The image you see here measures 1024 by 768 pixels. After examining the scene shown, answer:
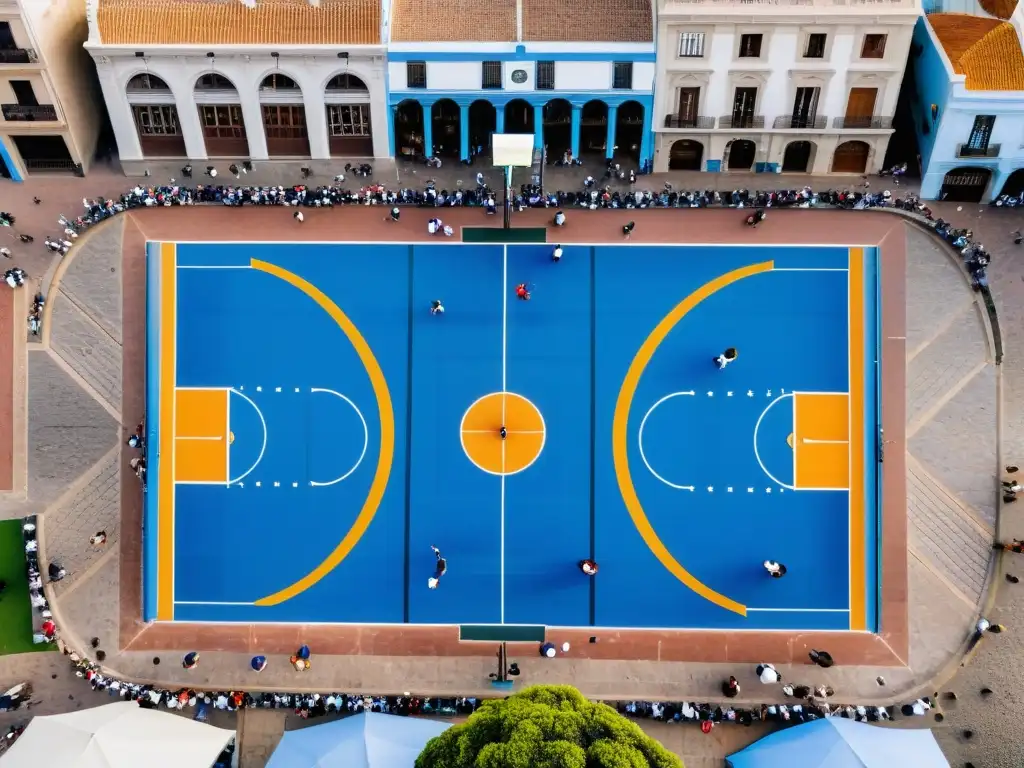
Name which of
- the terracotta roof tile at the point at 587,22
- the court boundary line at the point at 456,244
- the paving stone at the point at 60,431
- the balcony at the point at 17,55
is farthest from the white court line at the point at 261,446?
the terracotta roof tile at the point at 587,22

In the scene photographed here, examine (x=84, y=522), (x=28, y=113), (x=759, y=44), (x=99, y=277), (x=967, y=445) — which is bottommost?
(x=84, y=522)

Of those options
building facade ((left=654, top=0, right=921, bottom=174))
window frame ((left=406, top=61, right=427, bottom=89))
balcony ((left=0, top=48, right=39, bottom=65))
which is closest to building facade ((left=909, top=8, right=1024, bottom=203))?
building facade ((left=654, top=0, right=921, bottom=174))

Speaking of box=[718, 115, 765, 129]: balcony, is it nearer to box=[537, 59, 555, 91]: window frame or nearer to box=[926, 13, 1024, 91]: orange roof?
box=[537, 59, 555, 91]: window frame

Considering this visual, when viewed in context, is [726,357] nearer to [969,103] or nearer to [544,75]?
[544,75]

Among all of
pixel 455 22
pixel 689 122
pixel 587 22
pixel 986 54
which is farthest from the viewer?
pixel 689 122

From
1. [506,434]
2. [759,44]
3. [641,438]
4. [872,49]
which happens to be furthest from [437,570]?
[872,49]

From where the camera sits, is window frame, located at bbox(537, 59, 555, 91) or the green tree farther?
window frame, located at bbox(537, 59, 555, 91)

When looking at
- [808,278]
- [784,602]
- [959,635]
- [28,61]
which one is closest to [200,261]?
[28,61]

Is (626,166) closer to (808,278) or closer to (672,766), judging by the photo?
(808,278)
